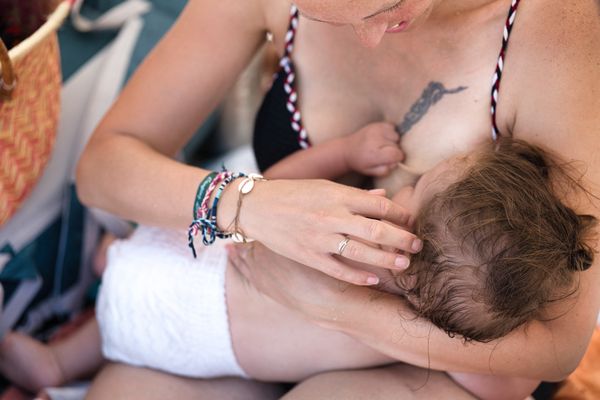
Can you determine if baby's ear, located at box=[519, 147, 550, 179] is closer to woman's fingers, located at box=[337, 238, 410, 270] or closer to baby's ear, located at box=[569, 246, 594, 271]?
baby's ear, located at box=[569, 246, 594, 271]

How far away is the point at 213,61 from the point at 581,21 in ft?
2.30

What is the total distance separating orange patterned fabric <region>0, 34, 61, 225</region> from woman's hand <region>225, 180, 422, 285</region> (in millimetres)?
572

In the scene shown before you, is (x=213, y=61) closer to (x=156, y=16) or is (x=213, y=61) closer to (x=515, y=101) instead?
(x=515, y=101)

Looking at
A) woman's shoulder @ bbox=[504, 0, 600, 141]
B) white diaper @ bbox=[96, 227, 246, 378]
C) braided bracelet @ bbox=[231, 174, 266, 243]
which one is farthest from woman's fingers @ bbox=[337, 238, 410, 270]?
white diaper @ bbox=[96, 227, 246, 378]

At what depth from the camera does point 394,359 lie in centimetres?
136

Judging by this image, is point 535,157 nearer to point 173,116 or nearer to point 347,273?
point 347,273

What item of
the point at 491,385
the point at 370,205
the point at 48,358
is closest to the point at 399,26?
the point at 370,205

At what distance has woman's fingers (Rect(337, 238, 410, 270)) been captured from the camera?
1.09 m

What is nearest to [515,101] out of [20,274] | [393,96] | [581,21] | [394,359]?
[581,21]

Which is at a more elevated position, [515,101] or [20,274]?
[515,101]

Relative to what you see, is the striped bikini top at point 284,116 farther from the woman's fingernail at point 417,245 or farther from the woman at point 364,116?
the woman's fingernail at point 417,245

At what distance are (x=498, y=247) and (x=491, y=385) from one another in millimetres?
303

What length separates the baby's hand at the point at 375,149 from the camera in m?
1.37

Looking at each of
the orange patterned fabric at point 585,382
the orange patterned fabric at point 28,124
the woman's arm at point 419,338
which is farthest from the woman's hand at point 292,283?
the orange patterned fabric at point 585,382
